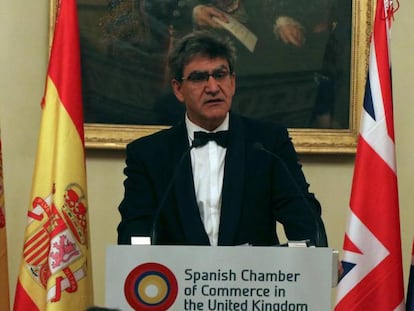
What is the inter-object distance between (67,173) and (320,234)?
1413 millimetres

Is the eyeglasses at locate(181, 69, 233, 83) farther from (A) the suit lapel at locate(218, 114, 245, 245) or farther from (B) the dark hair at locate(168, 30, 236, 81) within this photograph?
(A) the suit lapel at locate(218, 114, 245, 245)

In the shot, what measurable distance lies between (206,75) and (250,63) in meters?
1.54

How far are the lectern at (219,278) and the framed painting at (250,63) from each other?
2202mm

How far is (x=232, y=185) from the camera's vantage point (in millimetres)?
3660

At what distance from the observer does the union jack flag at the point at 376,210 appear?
4395 mm

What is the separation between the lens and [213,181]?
12.3ft

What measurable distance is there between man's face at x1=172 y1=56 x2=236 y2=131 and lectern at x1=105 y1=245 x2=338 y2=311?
888 millimetres

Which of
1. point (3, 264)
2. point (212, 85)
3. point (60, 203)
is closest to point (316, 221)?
point (212, 85)

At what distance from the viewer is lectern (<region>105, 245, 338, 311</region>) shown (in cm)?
288

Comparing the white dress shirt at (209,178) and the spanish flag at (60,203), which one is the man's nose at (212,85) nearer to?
the white dress shirt at (209,178)

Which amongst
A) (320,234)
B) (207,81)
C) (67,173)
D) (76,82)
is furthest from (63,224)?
(320,234)

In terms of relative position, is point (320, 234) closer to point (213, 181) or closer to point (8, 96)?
point (213, 181)


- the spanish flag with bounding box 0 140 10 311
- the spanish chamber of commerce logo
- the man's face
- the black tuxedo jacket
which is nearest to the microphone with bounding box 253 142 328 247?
the black tuxedo jacket

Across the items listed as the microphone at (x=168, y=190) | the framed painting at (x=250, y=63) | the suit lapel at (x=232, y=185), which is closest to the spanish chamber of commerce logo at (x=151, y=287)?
the microphone at (x=168, y=190)
